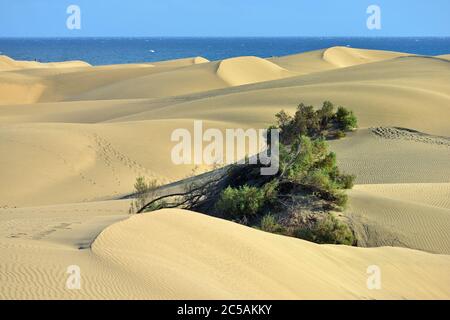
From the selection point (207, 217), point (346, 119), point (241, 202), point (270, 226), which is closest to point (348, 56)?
point (346, 119)

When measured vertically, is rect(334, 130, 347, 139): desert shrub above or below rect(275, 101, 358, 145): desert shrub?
below

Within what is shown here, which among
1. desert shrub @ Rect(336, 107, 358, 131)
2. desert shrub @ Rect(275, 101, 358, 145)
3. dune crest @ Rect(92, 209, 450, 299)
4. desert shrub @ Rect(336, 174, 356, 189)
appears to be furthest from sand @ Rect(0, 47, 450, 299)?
desert shrub @ Rect(275, 101, 358, 145)

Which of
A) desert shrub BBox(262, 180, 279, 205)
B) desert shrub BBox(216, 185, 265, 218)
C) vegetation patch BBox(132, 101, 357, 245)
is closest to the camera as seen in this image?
vegetation patch BBox(132, 101, 357, 245)

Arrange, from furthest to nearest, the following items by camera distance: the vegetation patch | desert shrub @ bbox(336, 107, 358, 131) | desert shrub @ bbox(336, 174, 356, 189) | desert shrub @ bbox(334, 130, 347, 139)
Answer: desert shrub @ bbox(336, 107, 358, 131), desert shrub @ bbox(334, 130, 347, 139), desert shrub @ bbox(336, 174, 356, 189), the vegetation patch

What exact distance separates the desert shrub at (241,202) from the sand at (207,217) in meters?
1.62

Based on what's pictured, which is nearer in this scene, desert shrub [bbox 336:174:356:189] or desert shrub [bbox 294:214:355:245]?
desert shrub [bbox 294:214:355:245]

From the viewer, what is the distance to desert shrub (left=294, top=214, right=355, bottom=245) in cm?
1051

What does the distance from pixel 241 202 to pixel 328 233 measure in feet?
5.08

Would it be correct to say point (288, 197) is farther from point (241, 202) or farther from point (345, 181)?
point (345, 181)

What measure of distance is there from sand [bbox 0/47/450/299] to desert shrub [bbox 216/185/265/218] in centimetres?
162

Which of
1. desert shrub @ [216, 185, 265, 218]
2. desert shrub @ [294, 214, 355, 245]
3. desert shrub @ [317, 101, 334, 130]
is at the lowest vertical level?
desert shrub @ [294, 214, 355, 245]

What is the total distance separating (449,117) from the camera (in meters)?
25.6

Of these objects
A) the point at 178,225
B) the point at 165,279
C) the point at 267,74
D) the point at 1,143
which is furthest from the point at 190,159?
the point at 267,74

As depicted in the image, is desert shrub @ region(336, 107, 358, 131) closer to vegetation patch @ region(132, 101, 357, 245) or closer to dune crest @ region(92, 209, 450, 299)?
vegetation patch @ region(132, 101, 357, 245)
